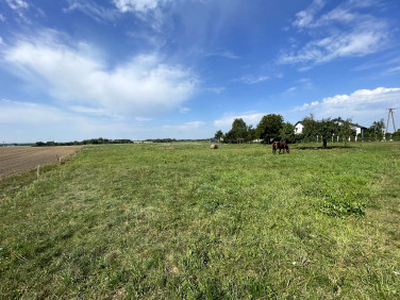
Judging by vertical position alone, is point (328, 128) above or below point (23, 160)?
above

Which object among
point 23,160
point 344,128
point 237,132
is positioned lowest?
point 23,160

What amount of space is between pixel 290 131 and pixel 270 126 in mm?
22038

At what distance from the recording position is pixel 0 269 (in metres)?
3.42

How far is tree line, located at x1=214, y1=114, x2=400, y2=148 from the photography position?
1090 inches

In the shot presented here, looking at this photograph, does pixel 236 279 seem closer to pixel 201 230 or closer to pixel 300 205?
pixel 201 230

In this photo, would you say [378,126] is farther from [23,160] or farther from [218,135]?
[23,160]

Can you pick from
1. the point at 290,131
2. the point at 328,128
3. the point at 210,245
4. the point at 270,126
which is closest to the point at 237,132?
the point at 270,126

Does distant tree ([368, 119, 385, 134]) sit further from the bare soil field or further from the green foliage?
the bare soil field

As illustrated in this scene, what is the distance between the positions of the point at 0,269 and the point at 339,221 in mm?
7860

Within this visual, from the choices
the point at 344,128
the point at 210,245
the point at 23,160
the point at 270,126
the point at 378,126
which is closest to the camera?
the point at 210,245

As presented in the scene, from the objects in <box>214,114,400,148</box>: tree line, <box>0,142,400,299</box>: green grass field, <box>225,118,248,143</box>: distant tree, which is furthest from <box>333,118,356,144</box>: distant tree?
<box>225,118,248,143</box>: distant tree

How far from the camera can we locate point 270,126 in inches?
2200

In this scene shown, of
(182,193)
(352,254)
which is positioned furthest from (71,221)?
(352,254)

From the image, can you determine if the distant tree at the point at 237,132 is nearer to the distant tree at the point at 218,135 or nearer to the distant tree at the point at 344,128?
the distant tree at the point at 218,135
